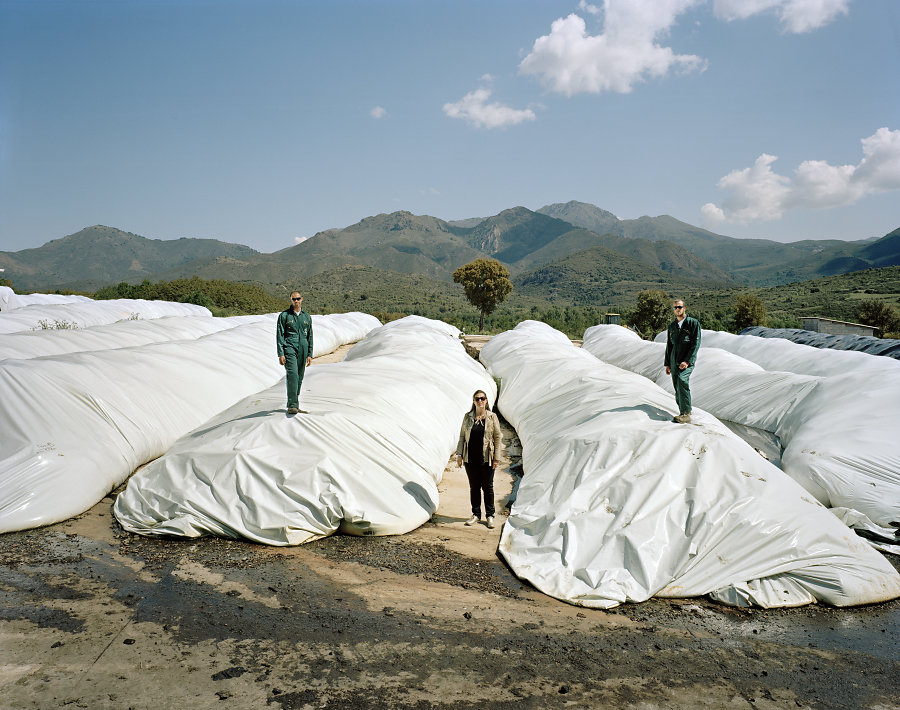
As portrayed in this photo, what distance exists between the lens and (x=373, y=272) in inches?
3017

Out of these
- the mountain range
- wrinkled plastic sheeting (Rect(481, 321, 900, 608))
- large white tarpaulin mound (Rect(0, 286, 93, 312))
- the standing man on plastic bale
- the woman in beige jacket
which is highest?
the mountain range

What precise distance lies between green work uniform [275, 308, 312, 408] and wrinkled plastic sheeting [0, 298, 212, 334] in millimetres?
12492

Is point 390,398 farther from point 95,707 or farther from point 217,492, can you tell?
point 95,707

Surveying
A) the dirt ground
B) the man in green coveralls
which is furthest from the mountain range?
the dirt ground

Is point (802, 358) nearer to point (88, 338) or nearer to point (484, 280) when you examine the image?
point (88, 338)

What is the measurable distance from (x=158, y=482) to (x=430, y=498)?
275 centimetres

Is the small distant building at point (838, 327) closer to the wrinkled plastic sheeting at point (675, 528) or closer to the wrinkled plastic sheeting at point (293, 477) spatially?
the wrinkled plastic sheeting at point (675, 528)

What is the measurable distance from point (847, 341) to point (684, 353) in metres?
12.1

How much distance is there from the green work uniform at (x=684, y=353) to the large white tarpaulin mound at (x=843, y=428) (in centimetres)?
154

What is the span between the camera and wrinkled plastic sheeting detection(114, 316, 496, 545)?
480 cm

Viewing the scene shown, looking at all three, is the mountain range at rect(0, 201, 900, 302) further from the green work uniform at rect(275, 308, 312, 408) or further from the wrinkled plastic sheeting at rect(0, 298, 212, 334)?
the green work uniform at rect(275, 308, 312, 408)

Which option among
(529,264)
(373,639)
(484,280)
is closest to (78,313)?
(484,280)

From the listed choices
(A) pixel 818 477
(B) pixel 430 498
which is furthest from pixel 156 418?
(A) pixel 818 477

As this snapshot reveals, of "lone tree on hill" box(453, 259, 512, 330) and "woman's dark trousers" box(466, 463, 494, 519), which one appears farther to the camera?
"lone tree on hill" box(453, 259, 512, 330)
